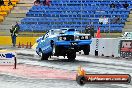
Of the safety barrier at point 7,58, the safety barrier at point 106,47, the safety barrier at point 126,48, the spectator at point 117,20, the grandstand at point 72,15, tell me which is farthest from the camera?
the grandstand at point 72,15

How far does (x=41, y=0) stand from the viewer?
5200 centimetres

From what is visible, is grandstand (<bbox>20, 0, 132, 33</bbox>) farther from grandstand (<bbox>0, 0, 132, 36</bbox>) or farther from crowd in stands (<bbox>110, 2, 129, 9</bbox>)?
crowd in stands (<bbox>110, 2, 129, 9</bbox>)

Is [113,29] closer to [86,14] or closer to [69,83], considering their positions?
[86,14]

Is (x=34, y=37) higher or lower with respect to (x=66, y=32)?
lower

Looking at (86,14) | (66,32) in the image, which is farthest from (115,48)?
(86,14)

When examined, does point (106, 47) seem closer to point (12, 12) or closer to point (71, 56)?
point (71, 56)

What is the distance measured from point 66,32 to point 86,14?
22.8 meters

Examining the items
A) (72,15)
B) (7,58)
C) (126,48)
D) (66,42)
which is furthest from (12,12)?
(7,58)

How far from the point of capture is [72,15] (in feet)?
157

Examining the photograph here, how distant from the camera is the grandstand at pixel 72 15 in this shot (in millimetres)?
46125

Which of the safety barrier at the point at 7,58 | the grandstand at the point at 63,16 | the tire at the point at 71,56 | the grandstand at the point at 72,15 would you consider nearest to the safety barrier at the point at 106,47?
the tire at the point at 71,56

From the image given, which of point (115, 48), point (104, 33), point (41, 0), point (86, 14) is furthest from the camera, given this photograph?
point (41, 0)

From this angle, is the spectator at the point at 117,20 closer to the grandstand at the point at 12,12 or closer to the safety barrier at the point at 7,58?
the grandstand at the point at 12,12

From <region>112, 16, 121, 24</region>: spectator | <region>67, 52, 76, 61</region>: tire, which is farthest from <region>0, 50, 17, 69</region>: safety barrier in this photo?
<region>112, 16, 121, 24</region>: spectator
